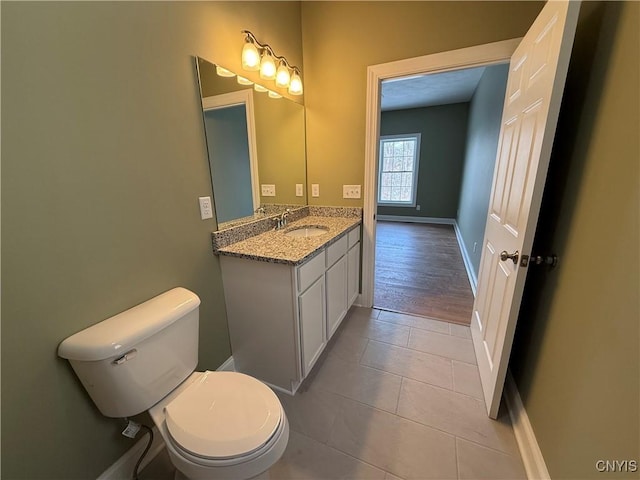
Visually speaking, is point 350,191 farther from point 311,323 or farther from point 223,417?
point 223,417

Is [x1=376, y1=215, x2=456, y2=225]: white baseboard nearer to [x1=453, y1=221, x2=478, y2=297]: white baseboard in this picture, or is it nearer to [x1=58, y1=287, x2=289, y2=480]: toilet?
[x1=453, y1=221, x2=478, y2=297]: white baseboard

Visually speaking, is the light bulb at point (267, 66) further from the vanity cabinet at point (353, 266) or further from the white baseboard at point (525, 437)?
the white baseboard at point (525, 437)

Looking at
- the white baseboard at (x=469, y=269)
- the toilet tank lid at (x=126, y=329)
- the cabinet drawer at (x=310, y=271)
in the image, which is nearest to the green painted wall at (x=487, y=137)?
the white baseboard at (x=469, y=269)

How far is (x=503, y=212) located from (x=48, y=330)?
6.96 feet

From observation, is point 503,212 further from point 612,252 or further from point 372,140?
point 372,140

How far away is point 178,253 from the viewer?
1292 mm

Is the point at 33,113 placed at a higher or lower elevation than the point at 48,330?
higher

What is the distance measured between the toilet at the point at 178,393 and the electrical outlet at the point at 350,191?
152 centimetres

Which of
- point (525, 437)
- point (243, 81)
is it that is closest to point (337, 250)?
point (243, 81)

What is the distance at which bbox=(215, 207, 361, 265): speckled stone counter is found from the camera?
1.36 metres

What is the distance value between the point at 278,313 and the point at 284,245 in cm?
38

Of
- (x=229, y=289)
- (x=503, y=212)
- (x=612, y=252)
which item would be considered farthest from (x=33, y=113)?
(x=503, y=212)

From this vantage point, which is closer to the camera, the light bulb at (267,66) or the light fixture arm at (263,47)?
the light fixture arm at (263,47)

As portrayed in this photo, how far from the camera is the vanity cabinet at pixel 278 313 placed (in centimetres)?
140
